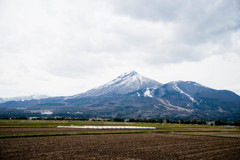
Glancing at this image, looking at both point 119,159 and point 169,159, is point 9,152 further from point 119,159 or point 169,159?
point 169,159

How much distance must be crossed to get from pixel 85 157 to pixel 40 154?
466 cm

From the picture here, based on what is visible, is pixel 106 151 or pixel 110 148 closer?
pixel 106 151

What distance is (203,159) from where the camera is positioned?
723 inches

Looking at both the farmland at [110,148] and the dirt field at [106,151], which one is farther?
the farmland at [110,148]

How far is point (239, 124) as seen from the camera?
534 feet

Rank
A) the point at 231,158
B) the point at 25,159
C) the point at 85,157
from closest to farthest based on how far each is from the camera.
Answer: the point at 25,159 → the point at 85,157 → the point at 231,158

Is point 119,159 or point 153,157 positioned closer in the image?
point 119,159

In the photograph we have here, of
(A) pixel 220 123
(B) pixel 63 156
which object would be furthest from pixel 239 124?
(B) pixel 63 156

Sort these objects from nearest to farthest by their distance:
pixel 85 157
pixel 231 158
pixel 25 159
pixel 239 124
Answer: pixel 25 159 → pixel 85 157 → pixel 231 158 → pixel 239 124

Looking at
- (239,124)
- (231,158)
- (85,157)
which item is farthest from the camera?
(239,124)

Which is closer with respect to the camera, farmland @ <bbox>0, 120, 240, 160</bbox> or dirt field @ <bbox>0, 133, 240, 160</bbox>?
dirt field @ <bbox>0, 133, 240, 160</bbox>

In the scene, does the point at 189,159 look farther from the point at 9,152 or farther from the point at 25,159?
the point at 9,152

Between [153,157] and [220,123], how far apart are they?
17779cm

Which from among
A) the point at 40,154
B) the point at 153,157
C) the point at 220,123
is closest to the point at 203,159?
the point at 153,157
